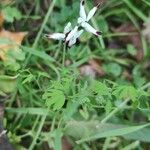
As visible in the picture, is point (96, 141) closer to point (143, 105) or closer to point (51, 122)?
point (51, 122)

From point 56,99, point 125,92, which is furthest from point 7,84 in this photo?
point 125,92

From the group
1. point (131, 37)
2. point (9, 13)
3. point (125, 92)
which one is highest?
point (9, 13)

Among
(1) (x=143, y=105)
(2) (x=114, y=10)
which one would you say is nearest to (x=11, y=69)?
(1) (x=143, y=105)

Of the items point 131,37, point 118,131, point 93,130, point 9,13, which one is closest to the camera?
point 118,131

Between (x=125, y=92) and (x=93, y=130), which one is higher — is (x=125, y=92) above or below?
above

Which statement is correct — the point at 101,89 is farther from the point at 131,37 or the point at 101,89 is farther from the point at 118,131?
the point at 131,37

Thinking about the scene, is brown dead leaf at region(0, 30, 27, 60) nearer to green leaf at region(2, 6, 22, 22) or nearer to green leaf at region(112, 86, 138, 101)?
green leaf at region(2, 6, 22, 22)

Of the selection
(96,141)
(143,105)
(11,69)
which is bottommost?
(96,141)

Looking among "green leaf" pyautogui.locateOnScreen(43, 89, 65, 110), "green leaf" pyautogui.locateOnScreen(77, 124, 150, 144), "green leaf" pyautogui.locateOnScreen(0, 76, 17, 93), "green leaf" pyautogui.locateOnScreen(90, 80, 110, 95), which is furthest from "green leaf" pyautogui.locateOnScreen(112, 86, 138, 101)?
"green leaf" pyautogui.locateOnScreen(0, 76, 17, 93)
